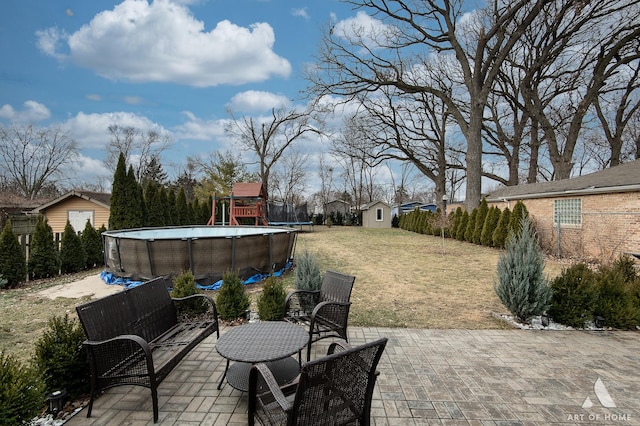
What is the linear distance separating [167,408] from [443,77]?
2566 cm

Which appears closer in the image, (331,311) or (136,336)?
(136,336)

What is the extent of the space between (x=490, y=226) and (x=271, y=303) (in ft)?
43.2

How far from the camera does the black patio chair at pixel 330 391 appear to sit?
5.12 feet

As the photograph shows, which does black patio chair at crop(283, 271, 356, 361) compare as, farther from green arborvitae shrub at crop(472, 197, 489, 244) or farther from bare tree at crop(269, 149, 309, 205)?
bare tree at crop(269, 149, 309, 205)

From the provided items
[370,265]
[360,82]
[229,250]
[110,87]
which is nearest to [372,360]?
[229,250]

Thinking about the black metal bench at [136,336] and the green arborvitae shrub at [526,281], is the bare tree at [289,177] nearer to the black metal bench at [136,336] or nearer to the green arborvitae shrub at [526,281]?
the green arborvitae shrub at [526,281]

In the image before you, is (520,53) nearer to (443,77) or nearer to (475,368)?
(443,77)

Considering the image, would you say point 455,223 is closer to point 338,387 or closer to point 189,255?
point 189,255

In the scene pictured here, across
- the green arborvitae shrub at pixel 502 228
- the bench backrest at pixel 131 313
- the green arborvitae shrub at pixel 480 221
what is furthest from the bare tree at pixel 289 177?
the bench backrest at pixel 131 313

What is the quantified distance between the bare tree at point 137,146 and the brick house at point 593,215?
38.4m

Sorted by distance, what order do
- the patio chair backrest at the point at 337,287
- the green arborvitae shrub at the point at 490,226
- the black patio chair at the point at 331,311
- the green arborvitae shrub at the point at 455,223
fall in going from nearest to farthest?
the black patio chair at the point at 331,311
the patio chair backrest at the point at 337,287
the green arborvitae shrub at the point at 490,226
the green arborvitae shrub at the point at 455,223

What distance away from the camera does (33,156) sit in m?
33.2

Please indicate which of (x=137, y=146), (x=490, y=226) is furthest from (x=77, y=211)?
(x=490, y=226)

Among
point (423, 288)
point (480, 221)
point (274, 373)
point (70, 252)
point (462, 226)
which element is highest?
point (480, 221)
